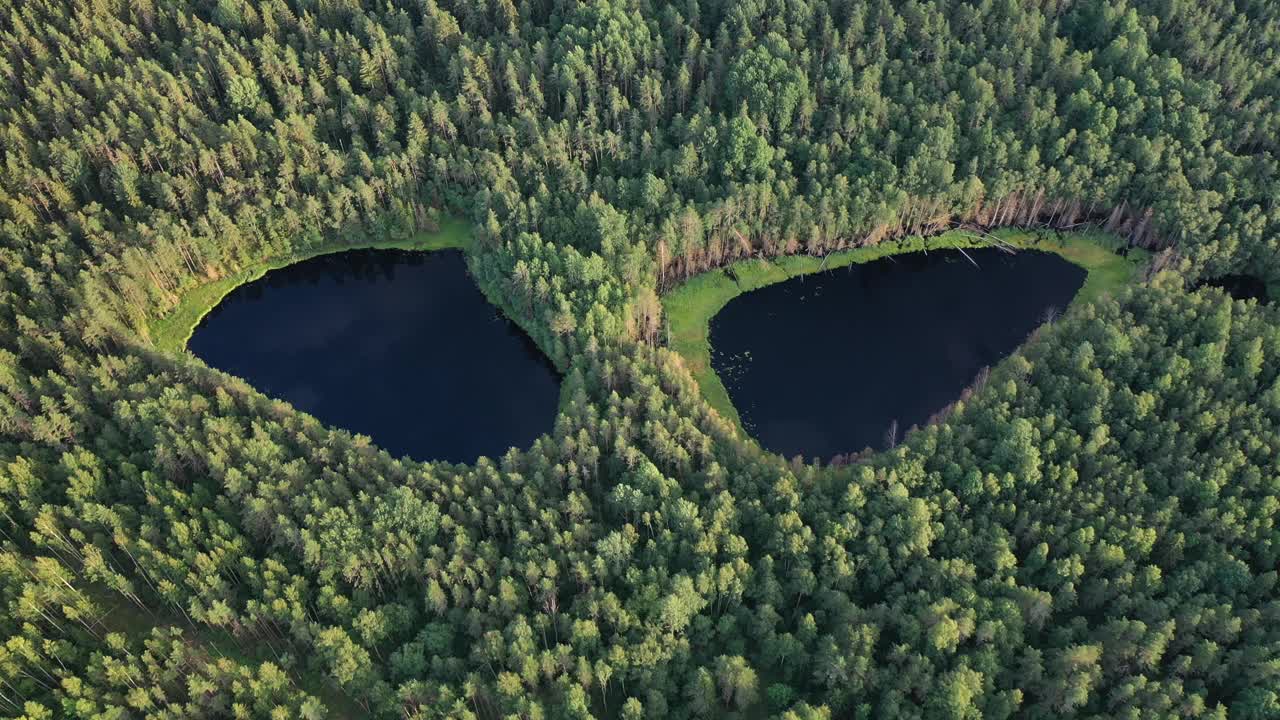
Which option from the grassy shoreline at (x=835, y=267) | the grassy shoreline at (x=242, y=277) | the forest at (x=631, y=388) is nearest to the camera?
the forest at (x=631, y=388)

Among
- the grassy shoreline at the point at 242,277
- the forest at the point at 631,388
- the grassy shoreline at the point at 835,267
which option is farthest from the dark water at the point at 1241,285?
the grassy shoreline at the point at 242,277

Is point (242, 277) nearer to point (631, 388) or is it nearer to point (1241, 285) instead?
point (631, 388)

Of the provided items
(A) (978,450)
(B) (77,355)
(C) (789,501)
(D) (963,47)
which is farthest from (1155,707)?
(B) (77,355)

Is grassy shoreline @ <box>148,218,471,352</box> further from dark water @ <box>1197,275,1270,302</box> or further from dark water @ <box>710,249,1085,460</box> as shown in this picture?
dark water @ <box>1197,275,1270,302</box>

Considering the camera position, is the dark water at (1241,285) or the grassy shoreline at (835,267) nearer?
the grassy shoreline at (835,267)

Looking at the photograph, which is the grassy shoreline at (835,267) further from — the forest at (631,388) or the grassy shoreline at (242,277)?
the grassy shoreline at (242,277)

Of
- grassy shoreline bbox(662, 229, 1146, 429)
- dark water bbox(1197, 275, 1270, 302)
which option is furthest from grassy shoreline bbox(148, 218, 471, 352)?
dark water bbox(1197, 275, 1270, 302)

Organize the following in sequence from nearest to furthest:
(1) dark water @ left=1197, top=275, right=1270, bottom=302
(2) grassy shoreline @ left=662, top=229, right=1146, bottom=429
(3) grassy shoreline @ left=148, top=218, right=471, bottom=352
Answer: (2) grassy shoreline @ left=662, top=229, right=1146, bottom=429 < (1) dark water @ left=1197, top=275, right=1270, bottom=302 < (3) grassy shoreline @ left=148, top=218, right=471, bottom=352

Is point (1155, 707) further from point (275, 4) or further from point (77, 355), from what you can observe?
point (275, 4)
